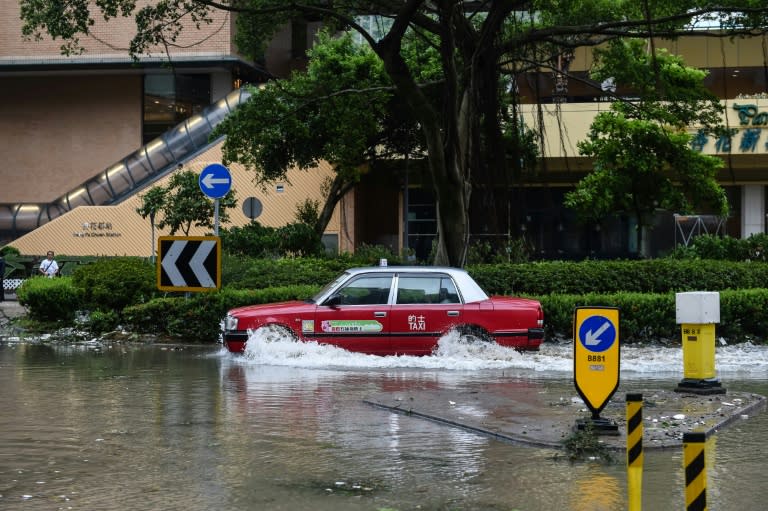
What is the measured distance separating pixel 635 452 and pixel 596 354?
3.32 m

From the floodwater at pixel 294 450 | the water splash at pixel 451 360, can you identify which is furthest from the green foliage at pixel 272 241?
the floodwater at pixel 294 450

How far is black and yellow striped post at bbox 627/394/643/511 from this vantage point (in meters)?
6.32

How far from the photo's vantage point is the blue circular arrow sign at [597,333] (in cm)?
967

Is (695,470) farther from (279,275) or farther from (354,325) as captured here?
(279,275)

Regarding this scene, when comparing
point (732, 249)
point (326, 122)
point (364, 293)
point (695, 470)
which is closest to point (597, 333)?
point (695, 470)

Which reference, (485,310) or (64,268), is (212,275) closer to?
(485,310)

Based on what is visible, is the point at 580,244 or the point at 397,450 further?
the point at 580,244

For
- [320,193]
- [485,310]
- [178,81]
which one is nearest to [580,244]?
[320,193]

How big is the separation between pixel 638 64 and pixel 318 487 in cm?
1968

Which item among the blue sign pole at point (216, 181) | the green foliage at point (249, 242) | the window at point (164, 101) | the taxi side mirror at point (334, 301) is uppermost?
the window at point (164, 101)

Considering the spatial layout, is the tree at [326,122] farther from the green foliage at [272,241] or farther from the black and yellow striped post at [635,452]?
the black and yellow striped post at [635,452]

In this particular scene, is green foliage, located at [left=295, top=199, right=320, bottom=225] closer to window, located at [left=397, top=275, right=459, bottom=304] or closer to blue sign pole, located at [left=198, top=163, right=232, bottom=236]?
blue sign pole, located at [left=198, top=163, right=232, bottom=236]

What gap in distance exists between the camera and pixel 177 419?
10852mm

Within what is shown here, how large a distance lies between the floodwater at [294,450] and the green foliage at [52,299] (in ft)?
21.2
